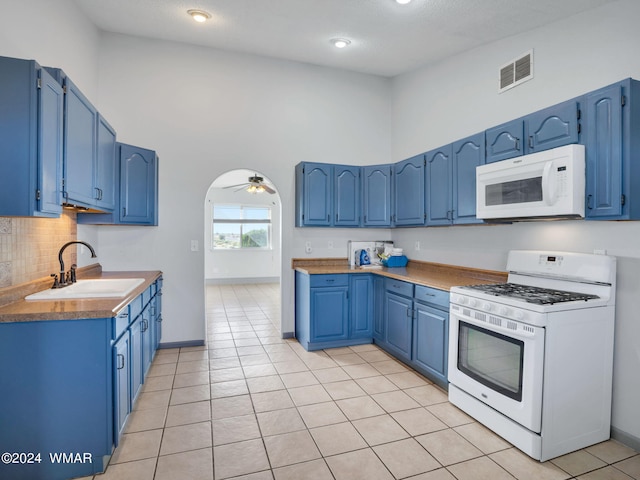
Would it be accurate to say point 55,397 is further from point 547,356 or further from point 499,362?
point 547,356

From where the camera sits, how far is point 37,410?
5.96 ft

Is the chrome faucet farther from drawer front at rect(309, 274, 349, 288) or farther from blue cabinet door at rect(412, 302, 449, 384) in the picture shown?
blue cabinet door at rect(412, 302, 449, 384)

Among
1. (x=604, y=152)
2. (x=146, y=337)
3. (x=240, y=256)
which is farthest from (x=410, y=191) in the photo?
(x=240, y=256)

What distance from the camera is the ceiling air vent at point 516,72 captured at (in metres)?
2.88

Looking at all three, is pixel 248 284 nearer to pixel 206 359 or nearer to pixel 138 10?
pixel 206 359

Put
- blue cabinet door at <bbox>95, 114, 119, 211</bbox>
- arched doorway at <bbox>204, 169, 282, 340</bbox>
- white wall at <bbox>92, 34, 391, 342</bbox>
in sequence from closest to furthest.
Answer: blue cabinet door at <bbox>95, 114, 119, 211</bbox>
white wall at <bbox>92, 34, 391, 342</bbox>
arched doorway at <bbox>204, 169, 282, 340</bbox>

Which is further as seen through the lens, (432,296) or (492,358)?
(432,296)

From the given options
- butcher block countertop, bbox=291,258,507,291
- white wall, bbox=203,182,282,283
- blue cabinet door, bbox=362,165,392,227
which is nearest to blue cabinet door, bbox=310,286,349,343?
butcher block countertop, bbox=291,258,507,291

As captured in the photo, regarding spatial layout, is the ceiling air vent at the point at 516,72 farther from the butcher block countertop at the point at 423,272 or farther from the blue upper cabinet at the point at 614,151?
the butcher block countertop at the point at 423,272

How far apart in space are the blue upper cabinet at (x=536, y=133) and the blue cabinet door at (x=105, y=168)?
3.09 meters

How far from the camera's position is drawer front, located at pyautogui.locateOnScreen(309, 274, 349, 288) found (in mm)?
3844

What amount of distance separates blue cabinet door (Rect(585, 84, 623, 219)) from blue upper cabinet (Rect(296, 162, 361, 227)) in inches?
96.5

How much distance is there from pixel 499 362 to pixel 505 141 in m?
1.60

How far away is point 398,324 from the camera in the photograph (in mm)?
3531
